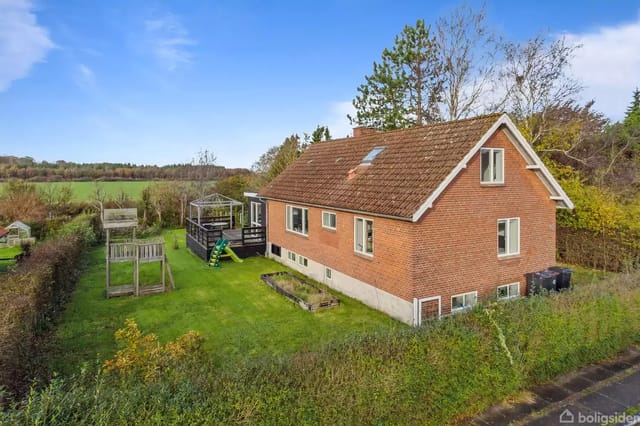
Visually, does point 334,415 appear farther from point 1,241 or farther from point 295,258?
point 1,241

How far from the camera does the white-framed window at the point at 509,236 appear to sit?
43.5 feet

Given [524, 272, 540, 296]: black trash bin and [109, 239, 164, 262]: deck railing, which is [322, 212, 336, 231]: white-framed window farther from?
[524, 272, 540, 296]: black trash bin

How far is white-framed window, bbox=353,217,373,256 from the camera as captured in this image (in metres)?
13.3

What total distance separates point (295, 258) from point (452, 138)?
9815 millimetres

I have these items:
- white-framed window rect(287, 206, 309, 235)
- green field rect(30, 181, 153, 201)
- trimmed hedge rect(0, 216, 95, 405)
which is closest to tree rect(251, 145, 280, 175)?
green field rect(30, 181, 153, 201)

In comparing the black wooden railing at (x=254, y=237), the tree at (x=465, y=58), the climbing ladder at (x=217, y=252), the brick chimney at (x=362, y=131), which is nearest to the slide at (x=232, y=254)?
the climbing ladder at (x=217, y=252)

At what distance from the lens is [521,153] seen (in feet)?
44.1

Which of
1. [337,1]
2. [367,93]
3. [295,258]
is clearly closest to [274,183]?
[295,258]

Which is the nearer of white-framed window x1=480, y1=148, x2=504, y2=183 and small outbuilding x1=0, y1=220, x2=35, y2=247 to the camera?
white-framed window x1=480, y1=148, x2=504, y2=183

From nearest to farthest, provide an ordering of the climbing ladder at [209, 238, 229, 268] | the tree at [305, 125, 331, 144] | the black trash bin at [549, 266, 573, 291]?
the black trash bin at [549, 266, 573, 291]
the climbing ladder at [209, 238, 229, 268]
the tree at [305, 125, 331, 144]

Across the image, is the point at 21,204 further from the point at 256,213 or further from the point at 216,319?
the point at 216,319

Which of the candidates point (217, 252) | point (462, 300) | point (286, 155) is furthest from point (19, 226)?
point (462, 300)

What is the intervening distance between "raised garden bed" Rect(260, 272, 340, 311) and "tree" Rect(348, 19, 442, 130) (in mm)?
18451

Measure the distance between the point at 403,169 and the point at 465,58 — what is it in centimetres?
1710
